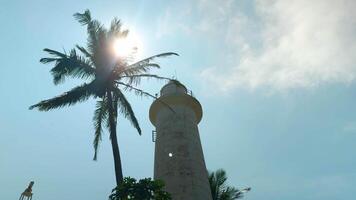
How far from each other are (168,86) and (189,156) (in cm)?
733

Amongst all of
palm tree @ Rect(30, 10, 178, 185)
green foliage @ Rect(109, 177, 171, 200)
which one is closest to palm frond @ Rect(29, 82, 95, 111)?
palm tree @ Rect(30, 10, 178, 185)

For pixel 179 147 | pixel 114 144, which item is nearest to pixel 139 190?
pixel 114 144

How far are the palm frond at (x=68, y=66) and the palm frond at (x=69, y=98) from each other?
35.8 inches

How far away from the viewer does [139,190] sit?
1415cm

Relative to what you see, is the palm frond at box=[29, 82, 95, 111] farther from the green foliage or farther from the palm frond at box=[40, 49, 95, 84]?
the green foliage

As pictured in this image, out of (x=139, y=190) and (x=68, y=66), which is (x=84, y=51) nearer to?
(x=68, y=66)

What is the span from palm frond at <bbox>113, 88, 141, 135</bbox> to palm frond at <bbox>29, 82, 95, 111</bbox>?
148 centimetres

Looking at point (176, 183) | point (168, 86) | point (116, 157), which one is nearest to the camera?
point (116, 157)

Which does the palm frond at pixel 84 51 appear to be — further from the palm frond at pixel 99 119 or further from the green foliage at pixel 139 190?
the green foliage at pixel 139 190

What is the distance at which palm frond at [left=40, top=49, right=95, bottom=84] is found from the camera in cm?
2111

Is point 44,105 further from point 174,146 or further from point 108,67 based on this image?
point 174,146

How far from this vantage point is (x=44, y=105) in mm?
20781

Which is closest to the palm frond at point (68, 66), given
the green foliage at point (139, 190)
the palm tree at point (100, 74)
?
the palm tree at point (100, 74)

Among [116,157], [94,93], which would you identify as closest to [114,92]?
[94,93]
